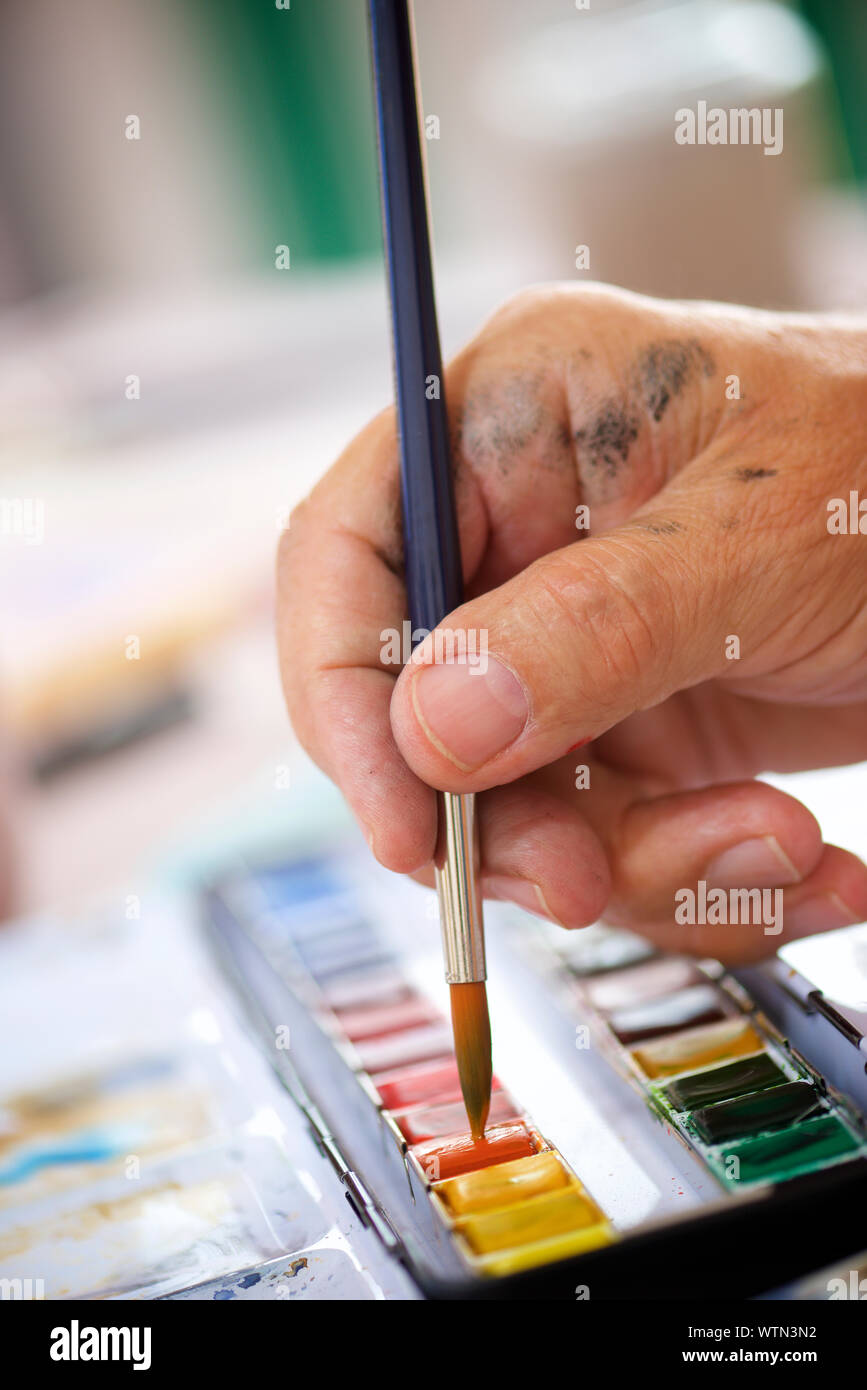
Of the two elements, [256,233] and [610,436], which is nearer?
[610,436]

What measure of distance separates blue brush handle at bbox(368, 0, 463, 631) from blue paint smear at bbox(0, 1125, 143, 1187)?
0.76 feet

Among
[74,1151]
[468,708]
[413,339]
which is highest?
[413,339]

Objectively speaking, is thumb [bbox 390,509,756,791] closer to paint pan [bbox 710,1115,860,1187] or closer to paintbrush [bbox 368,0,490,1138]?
paintbrush [bbox 368,0,490,1138]

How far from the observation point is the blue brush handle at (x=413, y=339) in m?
0.41

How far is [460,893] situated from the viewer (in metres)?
0.44

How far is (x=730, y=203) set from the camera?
102 centimetres

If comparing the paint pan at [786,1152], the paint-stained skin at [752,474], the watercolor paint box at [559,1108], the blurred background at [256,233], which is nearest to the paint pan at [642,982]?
the watercolor paint box at [559,1108]

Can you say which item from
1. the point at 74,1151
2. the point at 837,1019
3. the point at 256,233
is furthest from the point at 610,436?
the point at 256,233

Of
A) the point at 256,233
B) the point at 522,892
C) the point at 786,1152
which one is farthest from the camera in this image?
the point at 256,233

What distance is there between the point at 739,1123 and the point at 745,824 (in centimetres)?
16

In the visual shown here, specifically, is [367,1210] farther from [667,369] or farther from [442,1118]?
[667,369]

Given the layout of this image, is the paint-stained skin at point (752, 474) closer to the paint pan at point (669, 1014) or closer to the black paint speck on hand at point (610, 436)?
the black paint speck on hand at point (610, 436)

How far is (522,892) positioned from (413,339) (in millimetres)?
224

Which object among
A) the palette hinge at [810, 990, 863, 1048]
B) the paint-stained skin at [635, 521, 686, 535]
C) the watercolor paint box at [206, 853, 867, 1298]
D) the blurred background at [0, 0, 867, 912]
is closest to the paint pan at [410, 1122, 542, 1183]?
the watercolor paint box at [206, 853, 867, 1298]
